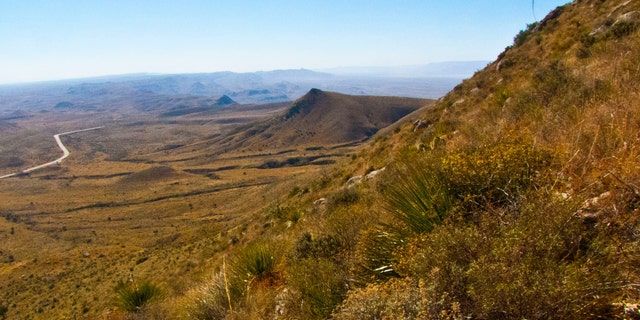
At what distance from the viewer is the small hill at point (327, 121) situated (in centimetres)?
12175

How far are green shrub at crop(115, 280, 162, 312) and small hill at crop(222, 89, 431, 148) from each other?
110 m

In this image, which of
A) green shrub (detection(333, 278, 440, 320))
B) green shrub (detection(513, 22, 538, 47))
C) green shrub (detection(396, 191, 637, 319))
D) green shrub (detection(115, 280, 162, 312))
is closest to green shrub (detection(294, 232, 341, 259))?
green shrub (detection(333, 278, 440, 320))

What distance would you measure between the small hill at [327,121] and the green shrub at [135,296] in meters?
110

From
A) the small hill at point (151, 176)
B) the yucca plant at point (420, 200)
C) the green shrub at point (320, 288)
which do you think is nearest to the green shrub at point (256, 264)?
the green shrub at point (320, 288)

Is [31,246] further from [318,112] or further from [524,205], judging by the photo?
[318,112]

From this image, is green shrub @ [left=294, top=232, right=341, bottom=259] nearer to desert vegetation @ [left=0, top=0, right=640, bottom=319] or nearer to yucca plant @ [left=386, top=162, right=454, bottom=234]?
desert vegetation @ [left=0, top=0, right=640, bottom=319]

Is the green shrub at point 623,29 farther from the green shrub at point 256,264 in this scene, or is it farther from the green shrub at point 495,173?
the green shrub at point 256,264

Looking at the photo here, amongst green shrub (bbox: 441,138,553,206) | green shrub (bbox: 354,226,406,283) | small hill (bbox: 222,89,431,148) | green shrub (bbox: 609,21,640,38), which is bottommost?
small hill (bbox: 222,89,431,148)

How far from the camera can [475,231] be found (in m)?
2.38

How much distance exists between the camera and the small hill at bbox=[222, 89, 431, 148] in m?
122

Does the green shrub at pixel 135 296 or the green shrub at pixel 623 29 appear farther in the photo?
the green shrub at pixel 623 29

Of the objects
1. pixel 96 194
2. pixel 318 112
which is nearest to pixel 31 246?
pixel 96 194

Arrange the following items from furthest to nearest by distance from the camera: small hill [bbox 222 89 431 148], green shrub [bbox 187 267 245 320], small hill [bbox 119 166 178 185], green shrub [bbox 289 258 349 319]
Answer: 1. small hill [bbox 222 89 431 148]
2. small hill [bbox 119 166 178 185]
3. green shrub [bbox 187 267 245 320]
4. green shrub [bbox 289 258 349 319]

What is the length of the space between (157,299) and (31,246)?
58.5 meters
